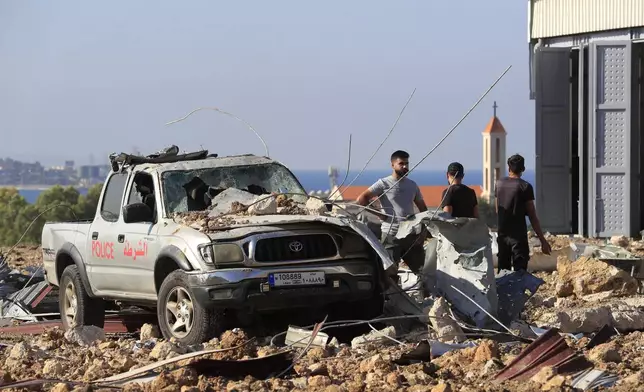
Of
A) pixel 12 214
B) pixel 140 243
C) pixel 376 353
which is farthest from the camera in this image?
pixel 12 214

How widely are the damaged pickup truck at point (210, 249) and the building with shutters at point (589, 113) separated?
32.9ft

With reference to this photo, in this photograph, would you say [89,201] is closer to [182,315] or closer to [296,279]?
[182,315]

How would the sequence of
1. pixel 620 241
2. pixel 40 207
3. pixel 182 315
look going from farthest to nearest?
pixel 40 207 → pixel 620 241 → pixel 182 315

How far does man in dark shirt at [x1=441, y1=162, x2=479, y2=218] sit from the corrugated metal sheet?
9.39 meters

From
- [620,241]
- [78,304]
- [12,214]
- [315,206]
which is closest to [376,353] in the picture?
[315,206]

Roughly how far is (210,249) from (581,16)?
42.4 ft

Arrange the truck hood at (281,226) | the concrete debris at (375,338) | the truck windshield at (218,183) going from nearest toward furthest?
the concrete debris at (375,338), the truck hood at (281,226), the truck windshield at (218,183)

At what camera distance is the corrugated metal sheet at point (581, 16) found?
21.3 m

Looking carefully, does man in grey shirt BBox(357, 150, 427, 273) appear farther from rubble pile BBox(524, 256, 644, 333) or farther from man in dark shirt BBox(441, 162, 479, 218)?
rubble pile BBox(524, 256, 644, 333)

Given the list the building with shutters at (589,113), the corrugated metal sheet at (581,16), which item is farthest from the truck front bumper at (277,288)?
the corrugated metal sheet at (581,16)

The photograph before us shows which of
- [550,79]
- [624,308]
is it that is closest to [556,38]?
[550,79]

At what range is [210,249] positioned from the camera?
10.7m

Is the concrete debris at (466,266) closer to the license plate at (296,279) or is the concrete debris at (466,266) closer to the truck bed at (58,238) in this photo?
the license plate at (296,279)

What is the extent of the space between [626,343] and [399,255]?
2.41 meters
